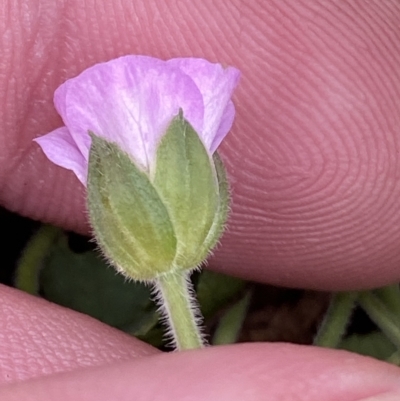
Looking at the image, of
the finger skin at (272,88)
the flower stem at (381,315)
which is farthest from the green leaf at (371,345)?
the finger skin at (272,88)

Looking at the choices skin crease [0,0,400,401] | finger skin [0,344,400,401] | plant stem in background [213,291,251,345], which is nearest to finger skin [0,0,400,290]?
skin crease [0,0,400,401]

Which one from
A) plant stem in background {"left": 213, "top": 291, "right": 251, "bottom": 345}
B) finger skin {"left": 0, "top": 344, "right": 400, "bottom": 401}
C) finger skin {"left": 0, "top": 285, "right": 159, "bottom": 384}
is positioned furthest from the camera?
plant stem in background {"left": 213, "top": 291, "right": 251, "bottom": 345}

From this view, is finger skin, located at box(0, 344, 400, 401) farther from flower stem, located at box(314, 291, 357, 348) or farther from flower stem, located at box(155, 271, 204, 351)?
flower stem, located at box(314, 291, 357, 348)

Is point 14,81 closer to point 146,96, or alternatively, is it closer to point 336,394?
point 146,96

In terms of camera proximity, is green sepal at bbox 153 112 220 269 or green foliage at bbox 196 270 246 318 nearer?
green sepal at bbox 153 112 220 269

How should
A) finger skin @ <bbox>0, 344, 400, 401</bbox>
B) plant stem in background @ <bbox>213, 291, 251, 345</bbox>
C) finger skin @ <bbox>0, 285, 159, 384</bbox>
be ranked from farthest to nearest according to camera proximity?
1. plant stem in background @ <bbox>213, 291, 251, 345</bbox>
2. finger skin @ <bbox>0, 285, 159, 384</bbox>
3. finger skin @ <bbox>0, 344, 400, 401</bbox>

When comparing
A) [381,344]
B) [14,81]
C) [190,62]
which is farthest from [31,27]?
[381,344]
